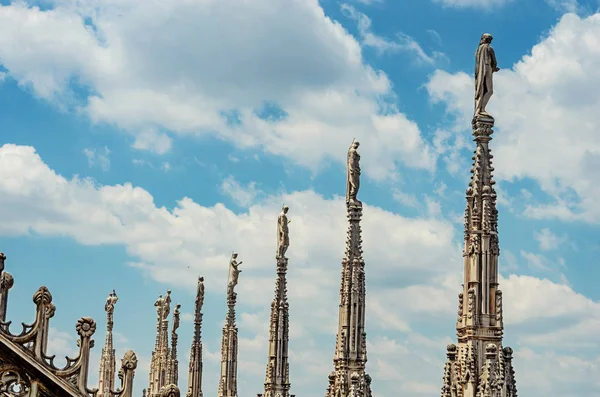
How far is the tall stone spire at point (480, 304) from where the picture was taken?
1725 centimetres

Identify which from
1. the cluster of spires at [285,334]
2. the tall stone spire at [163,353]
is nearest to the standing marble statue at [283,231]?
the cluster of spires at [285,334]

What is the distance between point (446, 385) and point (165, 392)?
853cm

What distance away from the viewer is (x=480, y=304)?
17719 mm

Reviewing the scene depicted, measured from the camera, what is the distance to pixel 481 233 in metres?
18.0

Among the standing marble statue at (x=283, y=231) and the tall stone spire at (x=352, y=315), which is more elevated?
the standing marble statue at (x=283, y=231)

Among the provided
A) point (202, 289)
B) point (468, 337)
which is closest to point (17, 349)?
point (468, 337)

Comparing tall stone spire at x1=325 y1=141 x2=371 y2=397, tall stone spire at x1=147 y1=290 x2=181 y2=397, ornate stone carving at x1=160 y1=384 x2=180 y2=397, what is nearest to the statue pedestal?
tall stone spire at x1=325 y1=141 x2=371 y2=397

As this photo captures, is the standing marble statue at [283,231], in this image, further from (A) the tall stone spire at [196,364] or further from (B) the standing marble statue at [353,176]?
(A) the tall stone spire at [196,364]

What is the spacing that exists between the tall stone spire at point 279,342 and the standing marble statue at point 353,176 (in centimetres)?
756

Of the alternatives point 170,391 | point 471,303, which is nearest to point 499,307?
point 471,303

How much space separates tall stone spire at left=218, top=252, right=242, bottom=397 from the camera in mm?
45906

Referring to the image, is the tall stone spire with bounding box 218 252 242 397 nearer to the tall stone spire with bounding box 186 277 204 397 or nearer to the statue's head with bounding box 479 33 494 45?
the tall stone spire with bounding box 186 277 204 397

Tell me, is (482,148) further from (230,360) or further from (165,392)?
(230,360)

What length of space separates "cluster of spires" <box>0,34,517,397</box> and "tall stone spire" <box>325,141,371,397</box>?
0.03 m
